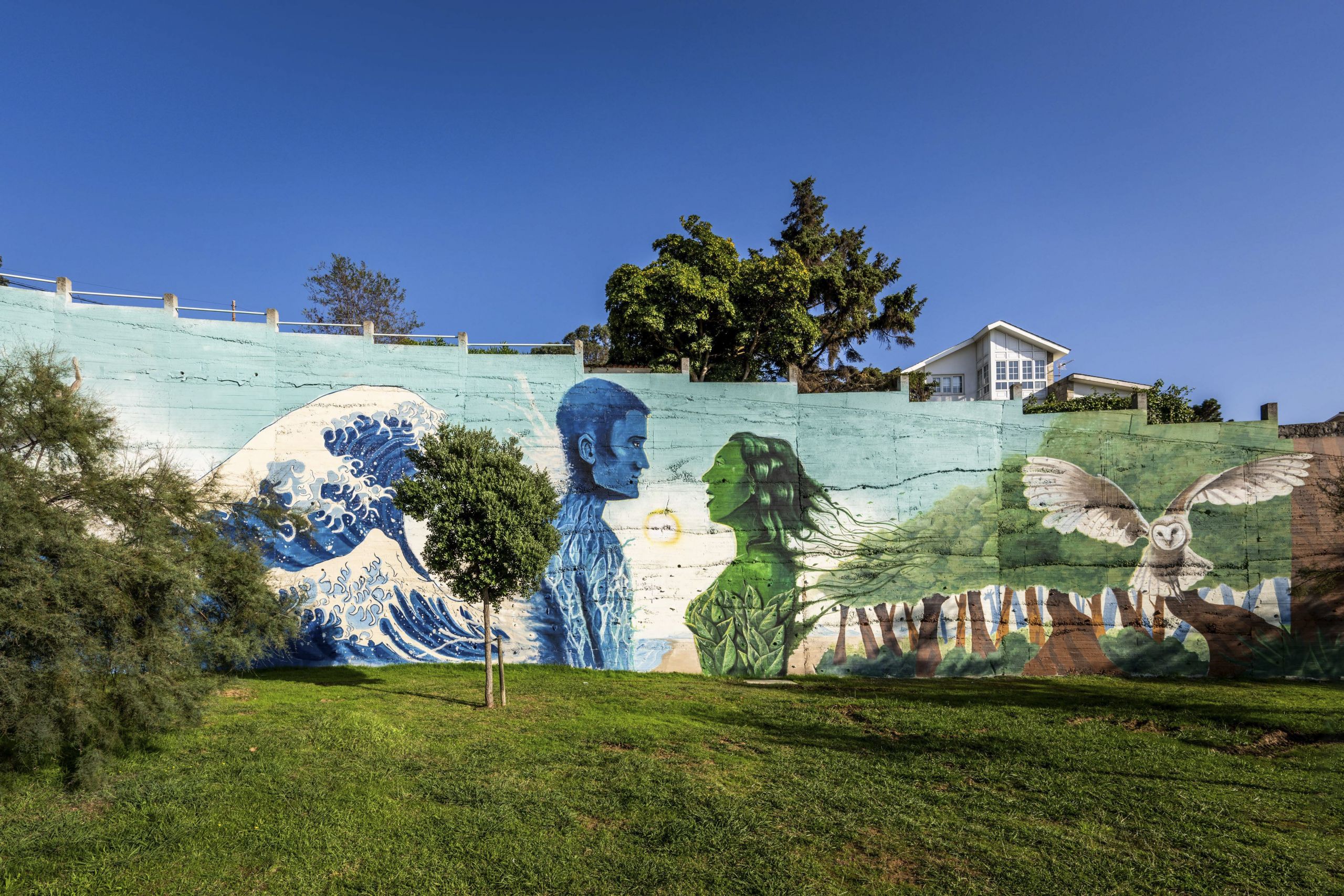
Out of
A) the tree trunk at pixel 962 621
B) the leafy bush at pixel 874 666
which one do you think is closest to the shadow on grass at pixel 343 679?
the leafy bush at pixel 874 666

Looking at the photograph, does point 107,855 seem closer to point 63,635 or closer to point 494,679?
point 63,635

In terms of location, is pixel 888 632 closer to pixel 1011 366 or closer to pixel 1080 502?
pixel 1080 502

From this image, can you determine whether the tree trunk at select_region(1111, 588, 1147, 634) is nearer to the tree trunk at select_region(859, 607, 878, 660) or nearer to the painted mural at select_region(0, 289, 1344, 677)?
the painted mural at select_region(0, 289, 1344, 677)

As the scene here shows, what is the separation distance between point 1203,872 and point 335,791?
10.1m

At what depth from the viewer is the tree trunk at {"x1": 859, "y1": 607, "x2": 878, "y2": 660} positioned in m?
16.5

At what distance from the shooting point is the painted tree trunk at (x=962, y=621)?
647 inches

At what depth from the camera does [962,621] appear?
650 inches

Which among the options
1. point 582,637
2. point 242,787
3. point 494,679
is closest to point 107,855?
point 242,787

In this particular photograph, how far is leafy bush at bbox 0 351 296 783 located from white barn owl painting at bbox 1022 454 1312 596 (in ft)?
58.5

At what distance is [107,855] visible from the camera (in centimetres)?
710

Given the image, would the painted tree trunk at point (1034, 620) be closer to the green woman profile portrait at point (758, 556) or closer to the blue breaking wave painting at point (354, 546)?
the green woman profile portrait at point (758, 556)

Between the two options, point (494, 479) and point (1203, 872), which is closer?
point (1203, 872)

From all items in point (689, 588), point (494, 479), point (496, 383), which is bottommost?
point (689, 588)

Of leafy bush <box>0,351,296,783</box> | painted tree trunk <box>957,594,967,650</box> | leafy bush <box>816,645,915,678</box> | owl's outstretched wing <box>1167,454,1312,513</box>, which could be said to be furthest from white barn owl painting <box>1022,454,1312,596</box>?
leafy bush <box>0,351,296,783</box>
